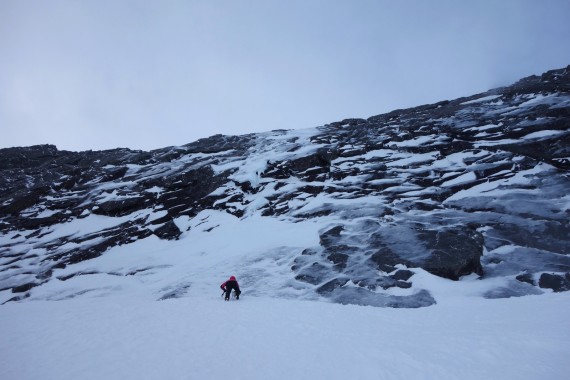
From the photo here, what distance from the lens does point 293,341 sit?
1016 centimetres

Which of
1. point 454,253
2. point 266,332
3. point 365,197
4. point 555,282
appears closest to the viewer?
point 266,332

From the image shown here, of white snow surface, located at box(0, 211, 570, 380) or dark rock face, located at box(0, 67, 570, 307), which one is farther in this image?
dark rock face, located at box(0, 67, 570, 307)

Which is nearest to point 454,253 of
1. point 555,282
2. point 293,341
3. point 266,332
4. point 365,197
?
point 555,282

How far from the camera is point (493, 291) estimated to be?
48.0 ft

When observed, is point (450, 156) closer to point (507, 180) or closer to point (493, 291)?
point (507, 180)

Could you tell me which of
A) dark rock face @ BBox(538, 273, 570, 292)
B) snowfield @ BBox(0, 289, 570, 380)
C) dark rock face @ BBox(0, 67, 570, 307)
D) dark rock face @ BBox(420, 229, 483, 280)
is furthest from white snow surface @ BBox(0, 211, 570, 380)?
dark rock face @ BBox(0, 67, 570, 307)

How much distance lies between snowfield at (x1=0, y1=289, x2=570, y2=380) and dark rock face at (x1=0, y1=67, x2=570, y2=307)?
263 centimetres

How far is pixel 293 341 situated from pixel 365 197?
58.7 ft

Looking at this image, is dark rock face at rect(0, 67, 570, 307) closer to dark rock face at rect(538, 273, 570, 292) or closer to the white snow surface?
dark rock face at rect(538, 273, 570, 292)

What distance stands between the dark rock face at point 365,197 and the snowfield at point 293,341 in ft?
8.63

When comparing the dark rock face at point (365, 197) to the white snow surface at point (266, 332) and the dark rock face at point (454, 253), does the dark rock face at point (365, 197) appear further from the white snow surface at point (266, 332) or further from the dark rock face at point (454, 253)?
the white snow surface at point (266, 332)

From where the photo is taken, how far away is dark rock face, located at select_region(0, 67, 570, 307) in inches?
671

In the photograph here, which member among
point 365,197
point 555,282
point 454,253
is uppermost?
point 365,197

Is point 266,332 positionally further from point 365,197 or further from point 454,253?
point 365,197
